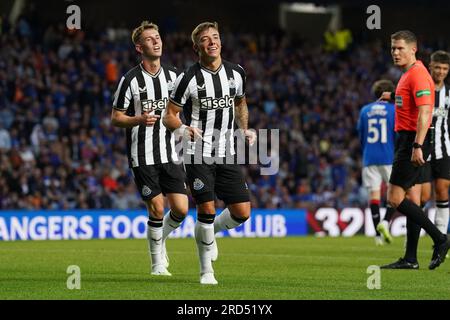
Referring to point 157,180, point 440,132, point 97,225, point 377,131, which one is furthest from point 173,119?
point 97,225

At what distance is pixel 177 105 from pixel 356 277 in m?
2.45

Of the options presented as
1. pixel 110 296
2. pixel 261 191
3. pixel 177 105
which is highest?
pixel 177 105

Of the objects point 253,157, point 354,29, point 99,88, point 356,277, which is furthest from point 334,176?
point 356,277

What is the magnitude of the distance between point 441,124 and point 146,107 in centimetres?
412

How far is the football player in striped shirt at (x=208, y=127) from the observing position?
9.06 m

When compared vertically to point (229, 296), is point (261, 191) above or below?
below

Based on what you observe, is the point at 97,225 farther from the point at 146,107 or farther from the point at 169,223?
the point at 146,107

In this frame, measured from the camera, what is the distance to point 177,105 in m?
9.23

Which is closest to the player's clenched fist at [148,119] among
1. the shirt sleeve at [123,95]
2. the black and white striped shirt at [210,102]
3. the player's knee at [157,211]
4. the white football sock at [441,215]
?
the black and white striped shirt at [210,102]

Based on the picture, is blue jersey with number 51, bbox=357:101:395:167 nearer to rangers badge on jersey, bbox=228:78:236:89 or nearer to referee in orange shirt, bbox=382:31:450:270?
referee in orange shirt, bbox=382:31:450:270

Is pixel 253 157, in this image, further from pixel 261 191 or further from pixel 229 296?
pixel 229 296

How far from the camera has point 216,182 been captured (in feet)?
30.6

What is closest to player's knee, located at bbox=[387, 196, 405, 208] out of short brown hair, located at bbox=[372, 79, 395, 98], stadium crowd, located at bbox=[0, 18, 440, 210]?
short brown hair, located at bbox=[372, 79, 395, 98]
